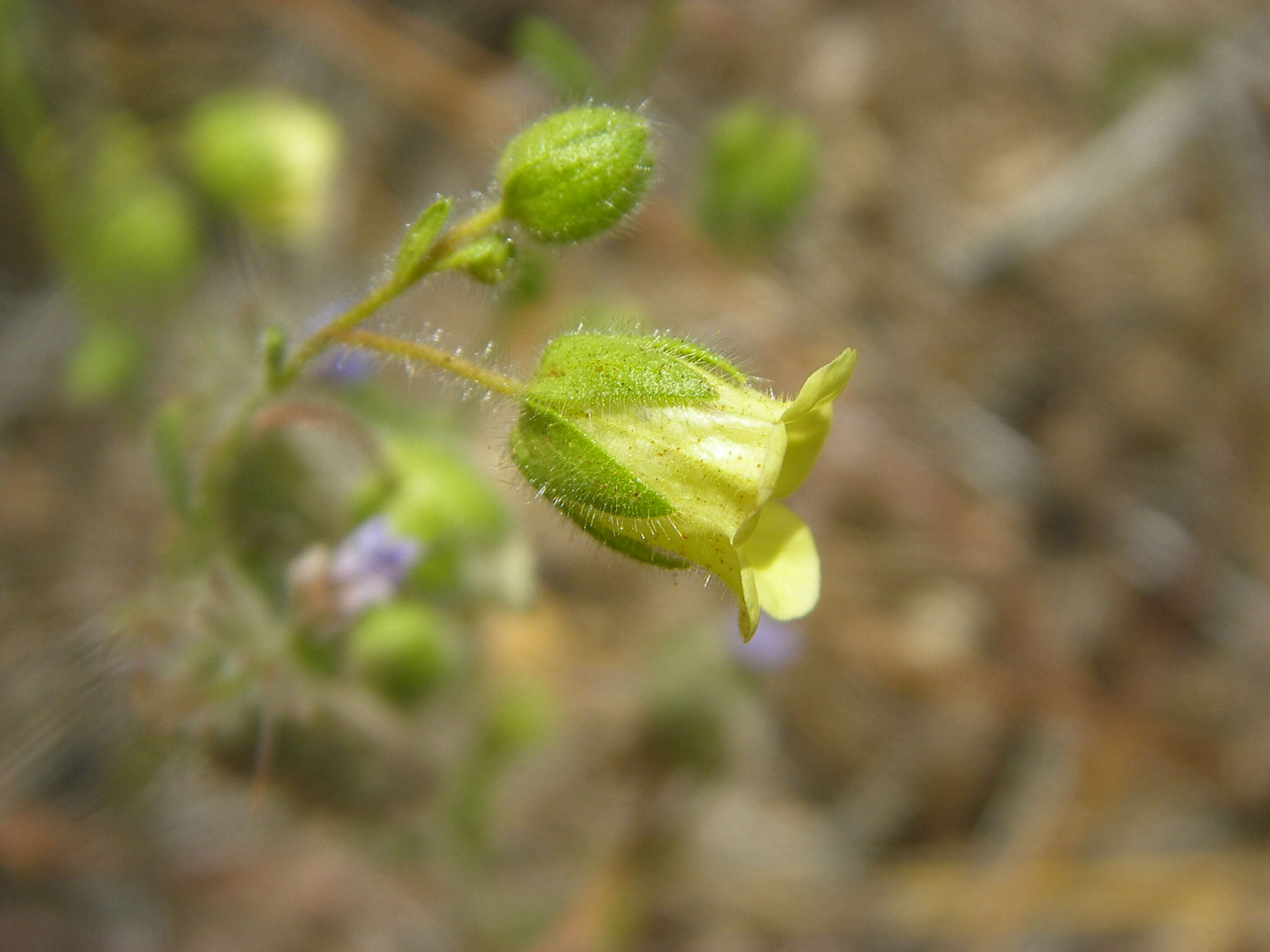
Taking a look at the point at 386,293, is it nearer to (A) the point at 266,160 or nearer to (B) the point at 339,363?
(B) the point at 339,363

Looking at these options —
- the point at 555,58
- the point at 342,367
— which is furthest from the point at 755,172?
the point at 342,367

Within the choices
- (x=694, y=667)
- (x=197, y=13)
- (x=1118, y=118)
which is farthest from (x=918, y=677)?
(x=197, y=13)

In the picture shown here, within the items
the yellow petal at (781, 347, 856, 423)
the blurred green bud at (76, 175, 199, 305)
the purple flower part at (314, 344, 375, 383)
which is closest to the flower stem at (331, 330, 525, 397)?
the yellow petal at (781, 347, 856, 423)

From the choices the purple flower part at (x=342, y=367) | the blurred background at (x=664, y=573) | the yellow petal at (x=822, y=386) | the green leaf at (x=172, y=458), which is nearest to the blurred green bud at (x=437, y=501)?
the blurred background at (x=664, y=573)

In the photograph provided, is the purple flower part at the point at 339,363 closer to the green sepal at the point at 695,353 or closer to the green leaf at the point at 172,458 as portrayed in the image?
the green leaf at the point at 172,458

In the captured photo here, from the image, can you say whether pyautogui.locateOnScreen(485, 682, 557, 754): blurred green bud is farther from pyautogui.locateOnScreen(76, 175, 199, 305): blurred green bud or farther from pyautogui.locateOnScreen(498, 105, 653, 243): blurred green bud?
pyautogui.locateOnScreen(498, 105, 653, 243): blurred green bud

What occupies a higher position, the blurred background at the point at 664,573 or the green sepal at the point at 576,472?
the blurred background at the point at 664,573
